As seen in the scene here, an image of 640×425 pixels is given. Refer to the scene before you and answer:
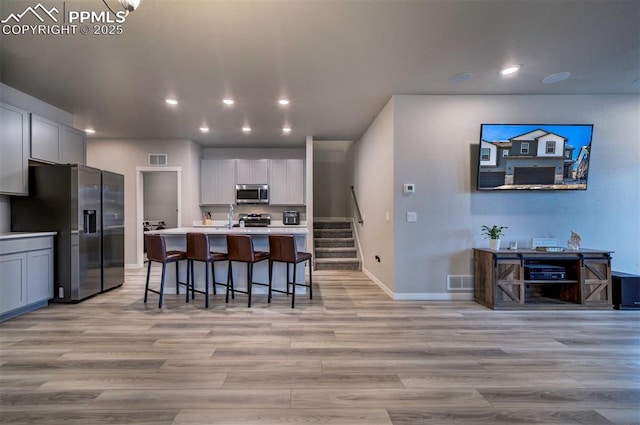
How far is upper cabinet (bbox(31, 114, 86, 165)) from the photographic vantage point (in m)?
3.77

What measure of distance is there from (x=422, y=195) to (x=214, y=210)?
16.0 ft

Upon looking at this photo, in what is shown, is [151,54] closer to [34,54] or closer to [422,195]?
[34,54]

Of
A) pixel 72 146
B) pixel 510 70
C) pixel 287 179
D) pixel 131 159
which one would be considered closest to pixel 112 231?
pixel 72 146

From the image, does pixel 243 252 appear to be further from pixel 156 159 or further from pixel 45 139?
pixel 156 159

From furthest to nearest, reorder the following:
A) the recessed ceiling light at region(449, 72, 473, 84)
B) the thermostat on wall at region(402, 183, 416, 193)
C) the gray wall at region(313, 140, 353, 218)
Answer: the gray wall at region(313, 140, 353, 218), the thermostat on wall at region(402, 183, 416, 193), the recessed ceiling light at region(449, 72, 473, 84)

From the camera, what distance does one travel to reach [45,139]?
3910 mm

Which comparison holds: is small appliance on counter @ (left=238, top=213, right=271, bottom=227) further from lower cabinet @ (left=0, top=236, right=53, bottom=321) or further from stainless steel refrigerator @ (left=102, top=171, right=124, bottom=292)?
lower cabinet @ (left=0, top=236, right=53, bottom=321)

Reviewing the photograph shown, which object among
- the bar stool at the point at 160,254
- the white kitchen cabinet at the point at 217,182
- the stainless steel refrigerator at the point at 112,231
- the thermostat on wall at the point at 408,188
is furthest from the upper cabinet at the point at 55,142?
the thermostat on wall at the point at 408,188

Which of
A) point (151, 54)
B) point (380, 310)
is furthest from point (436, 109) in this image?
point (151, 54)

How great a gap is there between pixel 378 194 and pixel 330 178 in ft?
11.4

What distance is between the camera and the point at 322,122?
5.07 m

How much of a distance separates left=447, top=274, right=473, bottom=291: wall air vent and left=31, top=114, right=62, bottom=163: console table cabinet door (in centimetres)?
561

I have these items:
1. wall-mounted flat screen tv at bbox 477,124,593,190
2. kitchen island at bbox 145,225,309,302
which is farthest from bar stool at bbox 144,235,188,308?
wall-mounted flat screen tv at bbox 477,124,593,190

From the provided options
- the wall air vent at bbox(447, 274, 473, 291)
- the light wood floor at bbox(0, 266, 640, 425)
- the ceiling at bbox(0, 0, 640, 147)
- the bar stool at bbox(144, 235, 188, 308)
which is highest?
the ceiling at bbox(0, 0, 640, 147)
